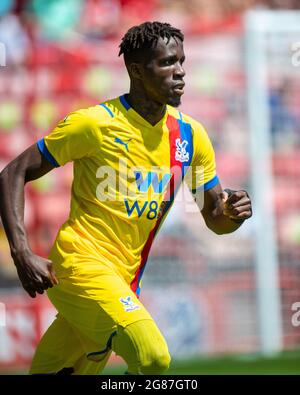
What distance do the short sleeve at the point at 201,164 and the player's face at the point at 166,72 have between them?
37 cm

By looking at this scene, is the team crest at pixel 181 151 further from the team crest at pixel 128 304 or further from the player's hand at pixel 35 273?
the player's hand at pixel 35 273

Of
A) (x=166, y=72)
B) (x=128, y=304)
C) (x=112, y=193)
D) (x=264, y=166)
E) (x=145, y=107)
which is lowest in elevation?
(x=264, y=166)

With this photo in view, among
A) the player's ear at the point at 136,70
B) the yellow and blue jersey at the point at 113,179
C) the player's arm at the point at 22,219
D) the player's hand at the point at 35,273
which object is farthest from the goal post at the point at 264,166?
the player's hand at the point at 35,273

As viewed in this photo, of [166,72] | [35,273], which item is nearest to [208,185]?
[166,72]

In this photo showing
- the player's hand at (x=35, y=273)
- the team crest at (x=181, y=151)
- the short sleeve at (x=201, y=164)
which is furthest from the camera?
the short sleeve at (x=201, y=164)

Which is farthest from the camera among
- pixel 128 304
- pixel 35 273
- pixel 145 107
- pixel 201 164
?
pixel 201 164

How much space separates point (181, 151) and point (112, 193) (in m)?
0.48

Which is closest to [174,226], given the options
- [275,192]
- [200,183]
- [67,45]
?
[275,192]

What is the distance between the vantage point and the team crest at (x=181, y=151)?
5.88 metres

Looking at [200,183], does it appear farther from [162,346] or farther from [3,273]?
[3,273]

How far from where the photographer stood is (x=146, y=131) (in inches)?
228

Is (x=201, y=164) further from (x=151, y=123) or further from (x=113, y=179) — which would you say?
(x=113, y=179)

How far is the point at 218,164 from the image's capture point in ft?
38.5
